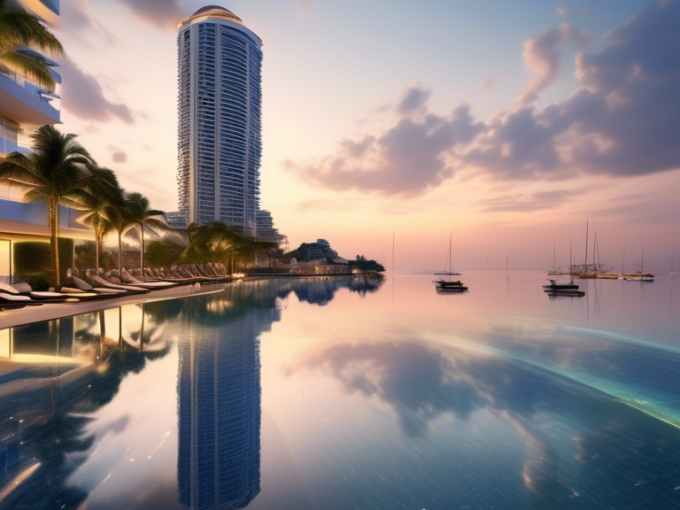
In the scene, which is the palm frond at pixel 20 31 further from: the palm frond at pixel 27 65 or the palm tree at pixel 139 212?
the palm tree at pixel 139 212

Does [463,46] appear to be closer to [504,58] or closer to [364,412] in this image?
[504,58]

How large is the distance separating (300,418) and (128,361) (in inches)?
186

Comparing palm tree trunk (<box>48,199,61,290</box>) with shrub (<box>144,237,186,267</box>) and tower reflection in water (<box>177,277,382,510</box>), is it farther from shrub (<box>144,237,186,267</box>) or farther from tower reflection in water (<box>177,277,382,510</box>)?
shrub (<box>144,237,186,267</box>)

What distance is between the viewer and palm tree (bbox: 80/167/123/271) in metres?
21.2

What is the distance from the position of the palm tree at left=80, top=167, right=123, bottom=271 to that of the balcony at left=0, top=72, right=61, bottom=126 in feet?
12.4

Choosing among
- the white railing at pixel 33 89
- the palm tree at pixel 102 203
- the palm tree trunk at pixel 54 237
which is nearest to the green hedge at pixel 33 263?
the palm tree trunk at pixel 54 237

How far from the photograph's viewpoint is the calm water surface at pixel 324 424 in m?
3.45

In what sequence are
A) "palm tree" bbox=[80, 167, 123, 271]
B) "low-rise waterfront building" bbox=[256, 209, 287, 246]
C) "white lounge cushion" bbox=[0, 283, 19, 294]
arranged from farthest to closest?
"low-rise waterfront building" bbox=[256, 209, 287, 246]
"palm tree" bbox=[80, 167, 123, 271]
"white lounge cushion" bbox=[0, 283, 19, 294]

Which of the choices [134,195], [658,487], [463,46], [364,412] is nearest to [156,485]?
[364,412]

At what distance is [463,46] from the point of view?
69.7 feet

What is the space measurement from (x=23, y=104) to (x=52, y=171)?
4786mm

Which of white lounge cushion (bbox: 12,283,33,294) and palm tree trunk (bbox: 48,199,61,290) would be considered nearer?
white lounge cushion (bbox: 12,283,33,294)

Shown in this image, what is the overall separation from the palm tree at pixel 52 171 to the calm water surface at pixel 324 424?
395 inches

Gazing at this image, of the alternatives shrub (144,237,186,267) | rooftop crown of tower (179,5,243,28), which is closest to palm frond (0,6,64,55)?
shrub (144,237,186,267)
